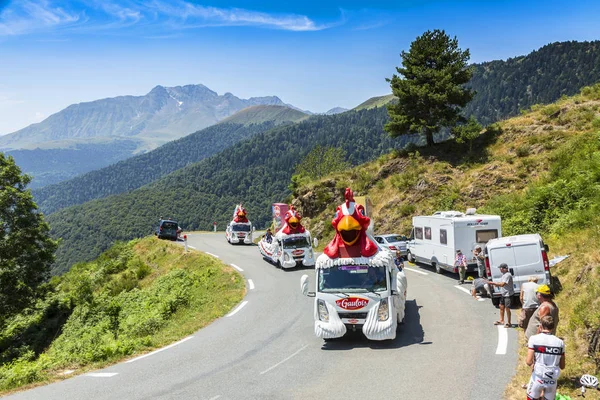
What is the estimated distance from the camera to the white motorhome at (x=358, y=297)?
12000 mm

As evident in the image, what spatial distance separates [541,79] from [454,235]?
17944cm

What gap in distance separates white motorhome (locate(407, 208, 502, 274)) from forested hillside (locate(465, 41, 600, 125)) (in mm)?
140220

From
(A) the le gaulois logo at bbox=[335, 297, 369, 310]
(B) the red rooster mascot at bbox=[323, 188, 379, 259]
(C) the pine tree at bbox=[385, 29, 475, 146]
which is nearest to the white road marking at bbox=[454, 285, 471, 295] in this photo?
(B) the red rooster mascot at bbox=[323, 188, 379, 259]

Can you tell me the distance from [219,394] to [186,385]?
972 mm

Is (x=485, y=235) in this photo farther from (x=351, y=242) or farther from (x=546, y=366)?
(x=546, y=366)

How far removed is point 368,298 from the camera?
12.1 m

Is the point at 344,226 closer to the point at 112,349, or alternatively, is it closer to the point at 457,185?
the point at 112,349

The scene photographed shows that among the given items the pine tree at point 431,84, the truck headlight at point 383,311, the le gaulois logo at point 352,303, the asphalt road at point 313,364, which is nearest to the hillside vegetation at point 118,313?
the asphalt road at point 313,364

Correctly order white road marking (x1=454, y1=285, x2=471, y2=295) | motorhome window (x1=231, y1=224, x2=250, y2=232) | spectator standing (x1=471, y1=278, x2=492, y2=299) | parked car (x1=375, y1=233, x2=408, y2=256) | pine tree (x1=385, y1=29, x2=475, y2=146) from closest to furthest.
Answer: spectator standing (x1=471, y1=278, x2=492, y2=299) < white road marking (x1=454, y1=285, x2=471, y2=295) < parked car (x1=375, y1=233, x2=408, y2=256) < pine tree (x1=385, y1=29, x2=475, y2=146) < motorhome window (x1=231, y1=224, x2=250, y2=232)

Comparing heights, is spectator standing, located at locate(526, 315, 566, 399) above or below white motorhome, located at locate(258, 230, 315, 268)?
above

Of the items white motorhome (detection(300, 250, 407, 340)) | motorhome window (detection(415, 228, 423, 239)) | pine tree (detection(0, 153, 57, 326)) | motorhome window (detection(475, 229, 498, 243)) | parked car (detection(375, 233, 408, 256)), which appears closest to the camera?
white motorhome (detection(300, 250, 407, 340))

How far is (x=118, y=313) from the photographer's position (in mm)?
24875

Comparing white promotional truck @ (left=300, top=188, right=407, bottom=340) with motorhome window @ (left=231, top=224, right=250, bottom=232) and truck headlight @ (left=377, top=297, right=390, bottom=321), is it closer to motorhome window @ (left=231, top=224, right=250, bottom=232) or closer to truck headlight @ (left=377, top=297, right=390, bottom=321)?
truck headlight @ (left=377, top=297, right=390, bottom=321)

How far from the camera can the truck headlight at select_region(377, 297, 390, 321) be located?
12.0 metres
